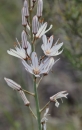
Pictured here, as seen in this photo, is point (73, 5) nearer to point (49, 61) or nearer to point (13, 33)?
point (49, 61)

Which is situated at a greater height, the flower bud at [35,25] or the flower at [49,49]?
the flower bud at [35,25]

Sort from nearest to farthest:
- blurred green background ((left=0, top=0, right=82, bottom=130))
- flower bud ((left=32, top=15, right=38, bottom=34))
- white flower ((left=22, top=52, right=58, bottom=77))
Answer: flower bud ((left=32, top=15, right=38, bottom=34)) → white flower ((left=22, top=52, right=58, bottom=77)) → blurred green background ((left=0, top=0, right=82, bottom=130))

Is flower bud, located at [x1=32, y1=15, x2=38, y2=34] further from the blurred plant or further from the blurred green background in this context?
the blurred green background

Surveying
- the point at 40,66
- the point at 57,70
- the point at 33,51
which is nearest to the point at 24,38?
the point at 33,51

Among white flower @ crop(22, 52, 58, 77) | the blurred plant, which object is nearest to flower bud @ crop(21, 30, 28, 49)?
the blurred plant

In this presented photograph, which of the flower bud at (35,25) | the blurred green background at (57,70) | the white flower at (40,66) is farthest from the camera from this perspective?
the blurred green background at (57,70)

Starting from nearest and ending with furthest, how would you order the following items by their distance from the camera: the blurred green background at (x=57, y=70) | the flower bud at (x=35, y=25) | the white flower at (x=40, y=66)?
the flower bud at (x=35, y=25) → the white flower at (x=40, y=66) → the blurred green background at (x=57, y=70)

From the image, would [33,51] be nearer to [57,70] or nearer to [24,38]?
[24,38]

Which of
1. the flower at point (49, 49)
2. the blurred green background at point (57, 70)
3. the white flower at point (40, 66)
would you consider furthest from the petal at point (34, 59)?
the blurred green background at point (57, 70)

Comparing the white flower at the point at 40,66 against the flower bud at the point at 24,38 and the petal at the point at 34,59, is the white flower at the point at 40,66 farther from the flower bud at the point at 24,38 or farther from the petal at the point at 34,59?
the flower bud at the point at 24,38
